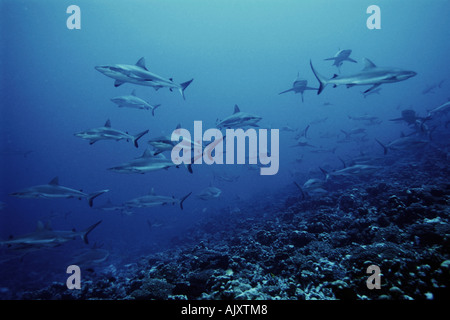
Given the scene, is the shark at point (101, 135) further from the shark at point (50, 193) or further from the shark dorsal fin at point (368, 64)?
the shark dorsal fin at point (368, 64)

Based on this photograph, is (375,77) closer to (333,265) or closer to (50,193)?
(333,265)

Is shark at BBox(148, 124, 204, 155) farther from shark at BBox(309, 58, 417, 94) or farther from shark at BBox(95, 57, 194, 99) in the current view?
shark at BBox(309, 58, 417, 94)

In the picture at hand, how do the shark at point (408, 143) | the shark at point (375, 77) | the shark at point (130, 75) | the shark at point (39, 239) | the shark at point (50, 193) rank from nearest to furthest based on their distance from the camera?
1. the shark at point (375, 77)
2. the shark at point (39, 239)
3. the shark at point (130, 75)
4. the shark at point (50, 193)
5. the shark at point (408, 143)

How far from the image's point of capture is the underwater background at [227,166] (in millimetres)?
5035

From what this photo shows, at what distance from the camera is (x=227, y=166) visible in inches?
3381

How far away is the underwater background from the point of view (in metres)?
5.04

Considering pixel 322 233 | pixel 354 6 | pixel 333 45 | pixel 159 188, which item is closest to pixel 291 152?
pixel 333 45

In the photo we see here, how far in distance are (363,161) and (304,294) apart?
1050 centimetres

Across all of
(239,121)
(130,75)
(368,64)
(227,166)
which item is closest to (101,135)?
Result: (130,75)

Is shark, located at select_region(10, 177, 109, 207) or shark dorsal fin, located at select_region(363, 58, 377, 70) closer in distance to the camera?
shark dorsal fin, located at select_region(363, 58, 377, 70)

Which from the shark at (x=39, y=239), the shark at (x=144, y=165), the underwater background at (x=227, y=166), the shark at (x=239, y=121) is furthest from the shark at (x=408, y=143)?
the shark at (x=39, y=239)

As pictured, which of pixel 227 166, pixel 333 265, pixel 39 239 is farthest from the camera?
pixel 227 166

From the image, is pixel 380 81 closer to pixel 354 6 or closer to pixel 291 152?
pixel 354 6

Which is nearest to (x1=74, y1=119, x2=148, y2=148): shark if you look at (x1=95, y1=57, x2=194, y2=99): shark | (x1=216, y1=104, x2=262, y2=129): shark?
(x1=95, y1=57, x2=194, y2=99): shark
